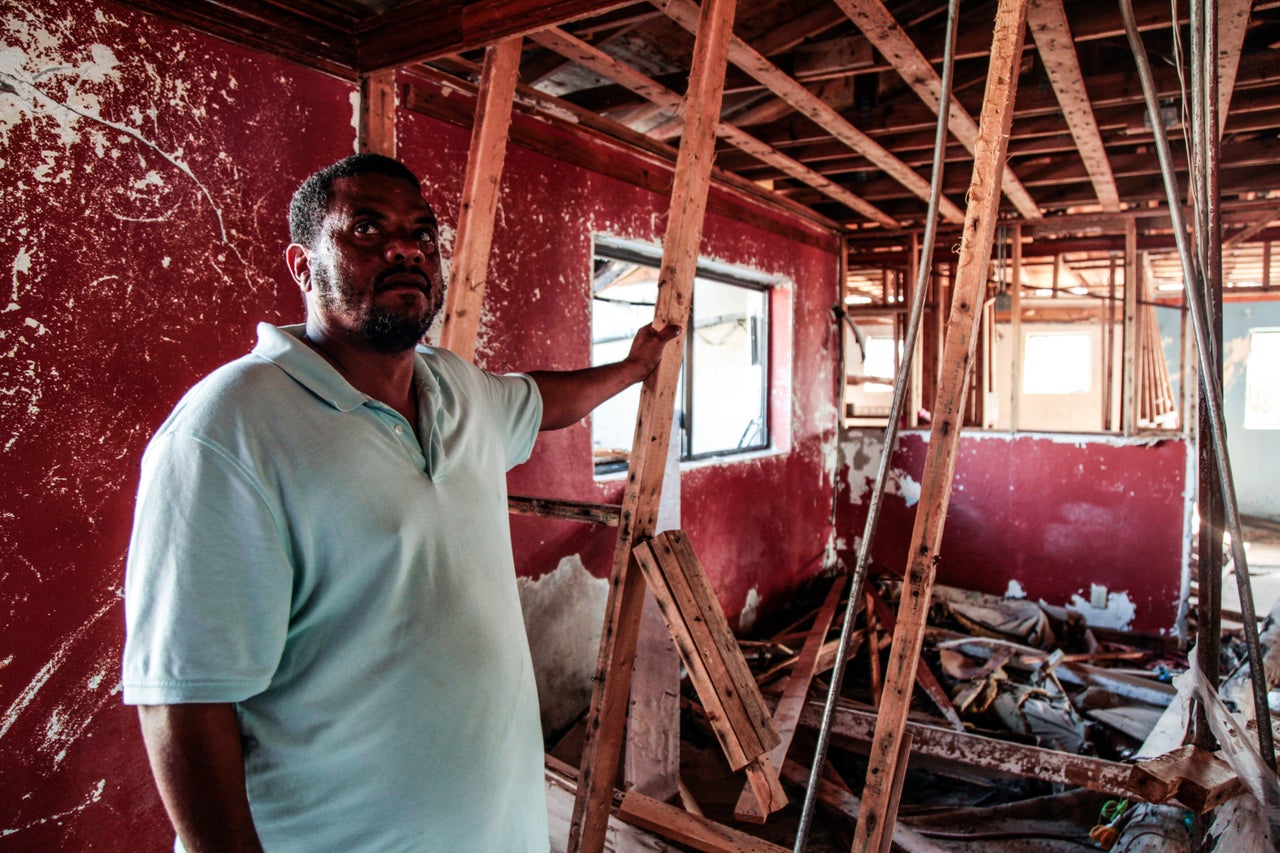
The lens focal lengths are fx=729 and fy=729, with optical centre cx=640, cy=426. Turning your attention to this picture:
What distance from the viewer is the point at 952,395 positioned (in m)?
1.50

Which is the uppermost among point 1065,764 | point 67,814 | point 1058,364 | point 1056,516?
point 1058,364

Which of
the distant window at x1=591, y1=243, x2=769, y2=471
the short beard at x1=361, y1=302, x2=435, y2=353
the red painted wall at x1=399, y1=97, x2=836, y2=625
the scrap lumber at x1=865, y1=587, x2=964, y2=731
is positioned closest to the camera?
the short beard at x1=361, y1=302, x2=435, y2=353

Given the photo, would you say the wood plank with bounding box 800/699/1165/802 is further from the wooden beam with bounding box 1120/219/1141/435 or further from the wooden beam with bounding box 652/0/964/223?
the wooden beam with bounding box 1120/219/1141/435

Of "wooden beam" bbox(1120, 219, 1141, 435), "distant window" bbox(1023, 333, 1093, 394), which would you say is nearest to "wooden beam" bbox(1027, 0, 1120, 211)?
"wooden beam" bbox(1120, 219, 1141, 435)

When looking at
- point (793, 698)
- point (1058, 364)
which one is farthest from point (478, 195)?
point (1058, 364)

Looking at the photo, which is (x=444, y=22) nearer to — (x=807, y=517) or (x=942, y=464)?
(x=942, y=464)

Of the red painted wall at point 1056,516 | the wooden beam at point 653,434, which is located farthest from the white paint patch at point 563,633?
the red painted wall at point 1056,516

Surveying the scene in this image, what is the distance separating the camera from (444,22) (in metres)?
2.20

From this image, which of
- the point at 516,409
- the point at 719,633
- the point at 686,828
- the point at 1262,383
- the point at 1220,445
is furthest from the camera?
→ the point at 1262,383

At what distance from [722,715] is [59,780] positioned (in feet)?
5.98

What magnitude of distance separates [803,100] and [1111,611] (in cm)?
459

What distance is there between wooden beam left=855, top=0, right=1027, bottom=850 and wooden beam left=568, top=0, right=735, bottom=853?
65cm

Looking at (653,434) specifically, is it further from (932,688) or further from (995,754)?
(932,688)

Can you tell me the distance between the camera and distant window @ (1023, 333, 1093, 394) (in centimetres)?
1202
